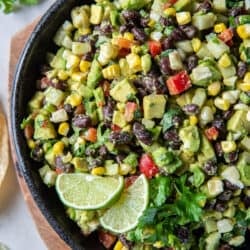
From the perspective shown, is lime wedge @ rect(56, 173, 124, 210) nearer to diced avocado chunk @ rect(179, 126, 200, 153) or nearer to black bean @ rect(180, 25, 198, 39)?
diced avocado chunk @ rect(179, 126, 200, 153)

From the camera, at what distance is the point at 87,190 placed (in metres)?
2.90

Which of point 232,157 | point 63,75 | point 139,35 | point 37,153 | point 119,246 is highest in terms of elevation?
point 139,35

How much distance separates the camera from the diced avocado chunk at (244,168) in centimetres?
273

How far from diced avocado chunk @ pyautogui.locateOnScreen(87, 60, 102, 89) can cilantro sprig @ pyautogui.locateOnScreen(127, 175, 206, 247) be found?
516mm

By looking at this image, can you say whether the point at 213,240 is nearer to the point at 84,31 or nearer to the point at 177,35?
the point at 177,35

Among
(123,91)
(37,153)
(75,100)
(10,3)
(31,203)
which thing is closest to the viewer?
(123,91)

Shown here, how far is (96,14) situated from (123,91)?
1.42 ft

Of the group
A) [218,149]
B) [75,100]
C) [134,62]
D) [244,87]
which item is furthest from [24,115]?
[244,87]

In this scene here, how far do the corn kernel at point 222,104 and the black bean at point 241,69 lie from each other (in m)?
0.13

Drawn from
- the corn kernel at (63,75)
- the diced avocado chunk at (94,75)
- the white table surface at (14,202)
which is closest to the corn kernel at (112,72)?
the diced avocado chunk at (94,75)

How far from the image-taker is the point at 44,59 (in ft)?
10.6

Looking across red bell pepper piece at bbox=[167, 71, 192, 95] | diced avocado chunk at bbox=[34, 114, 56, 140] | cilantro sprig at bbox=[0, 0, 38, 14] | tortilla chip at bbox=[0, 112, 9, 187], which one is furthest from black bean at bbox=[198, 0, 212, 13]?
tortilla chip at bbox=[0, 112, 9, 187]

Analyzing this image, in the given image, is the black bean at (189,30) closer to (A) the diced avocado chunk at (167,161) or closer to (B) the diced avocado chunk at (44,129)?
(A) the diced avocado chunk at (167,161)

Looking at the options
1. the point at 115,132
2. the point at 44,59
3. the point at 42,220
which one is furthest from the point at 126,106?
the point at 42,220
